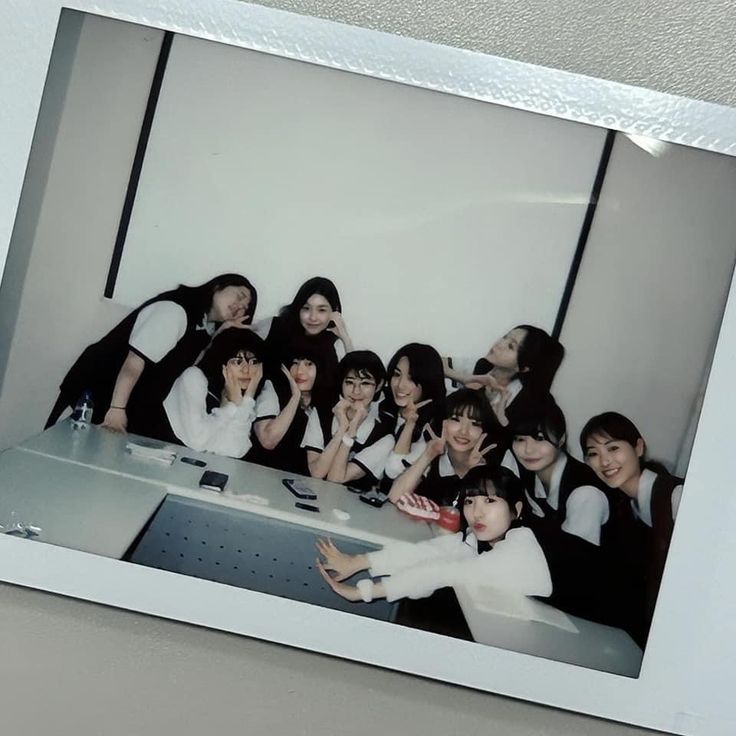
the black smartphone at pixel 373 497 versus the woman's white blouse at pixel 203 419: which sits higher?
the woman's white blouse at pixel 203 419

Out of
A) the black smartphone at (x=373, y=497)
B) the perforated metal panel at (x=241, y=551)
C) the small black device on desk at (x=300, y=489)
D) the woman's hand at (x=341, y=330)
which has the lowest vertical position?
the perforated metal panel at (x=241, y=551)

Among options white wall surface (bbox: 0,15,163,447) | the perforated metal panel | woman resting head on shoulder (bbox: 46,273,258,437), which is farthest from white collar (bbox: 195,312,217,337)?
the perforated metal panel

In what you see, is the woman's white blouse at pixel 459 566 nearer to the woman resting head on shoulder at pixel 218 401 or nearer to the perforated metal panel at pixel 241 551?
the perforated metal panel at pixel 241 551

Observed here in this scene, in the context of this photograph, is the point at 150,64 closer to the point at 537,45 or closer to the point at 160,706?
the point at 537,45

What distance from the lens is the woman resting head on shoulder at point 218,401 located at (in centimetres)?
101

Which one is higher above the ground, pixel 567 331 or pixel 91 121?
pixel 91 121

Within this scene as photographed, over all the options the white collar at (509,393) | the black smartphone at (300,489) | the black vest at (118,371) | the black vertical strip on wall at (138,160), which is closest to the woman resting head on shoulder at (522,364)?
the white collar at (509,393)

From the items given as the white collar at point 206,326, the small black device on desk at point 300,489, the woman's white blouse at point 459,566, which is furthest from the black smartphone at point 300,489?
the white collar at point 206,326

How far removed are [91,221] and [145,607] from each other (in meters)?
0.48

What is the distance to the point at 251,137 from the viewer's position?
101 centimetres

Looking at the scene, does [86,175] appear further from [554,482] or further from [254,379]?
[554,482]

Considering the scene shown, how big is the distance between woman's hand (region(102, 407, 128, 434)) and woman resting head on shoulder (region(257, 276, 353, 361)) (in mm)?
198

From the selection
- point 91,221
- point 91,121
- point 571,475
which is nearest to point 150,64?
point 91,121

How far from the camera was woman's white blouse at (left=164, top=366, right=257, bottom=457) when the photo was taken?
1.02 m
